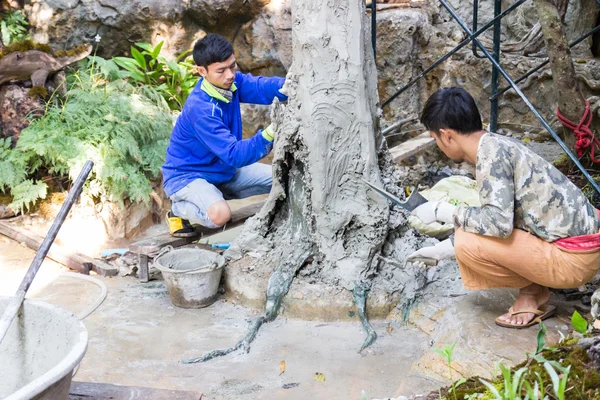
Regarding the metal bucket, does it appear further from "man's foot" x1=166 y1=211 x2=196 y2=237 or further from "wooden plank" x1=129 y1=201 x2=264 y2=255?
"man's foot" x1=166 y1=211 x2=196 y2=237

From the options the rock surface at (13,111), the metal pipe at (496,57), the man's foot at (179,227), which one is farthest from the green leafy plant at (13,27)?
the metal pipe at (496,57)

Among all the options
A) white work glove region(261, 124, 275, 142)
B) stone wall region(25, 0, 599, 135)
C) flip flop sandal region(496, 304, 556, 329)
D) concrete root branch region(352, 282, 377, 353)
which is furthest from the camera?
stone wall region(25, 0, 599, 135)

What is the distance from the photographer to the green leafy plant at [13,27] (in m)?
7.22

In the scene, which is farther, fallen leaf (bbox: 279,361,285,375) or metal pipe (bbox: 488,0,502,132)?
metal pipe (bbox: 488,0,502,132)

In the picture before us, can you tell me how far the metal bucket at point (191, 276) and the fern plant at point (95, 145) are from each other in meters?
1.81

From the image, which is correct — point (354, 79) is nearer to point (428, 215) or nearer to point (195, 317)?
point (428, 215)

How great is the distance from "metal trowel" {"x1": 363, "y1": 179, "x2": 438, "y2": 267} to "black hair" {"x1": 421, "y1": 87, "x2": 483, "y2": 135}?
1.56ft

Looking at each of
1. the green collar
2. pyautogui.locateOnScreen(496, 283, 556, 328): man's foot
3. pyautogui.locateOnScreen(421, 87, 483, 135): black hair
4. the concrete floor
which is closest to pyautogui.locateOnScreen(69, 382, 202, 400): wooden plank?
the concrete floor

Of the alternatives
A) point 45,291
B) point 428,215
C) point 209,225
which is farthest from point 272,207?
point 45,291

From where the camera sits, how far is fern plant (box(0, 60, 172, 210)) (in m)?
6.11

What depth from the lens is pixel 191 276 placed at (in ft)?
14.1

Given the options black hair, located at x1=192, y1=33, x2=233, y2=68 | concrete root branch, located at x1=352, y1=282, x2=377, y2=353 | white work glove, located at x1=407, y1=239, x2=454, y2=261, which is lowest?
concrete root branch, located at x1=352, y1=282, x2=377, y2=353

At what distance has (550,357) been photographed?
2.29 m

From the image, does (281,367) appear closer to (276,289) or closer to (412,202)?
(276,289)
